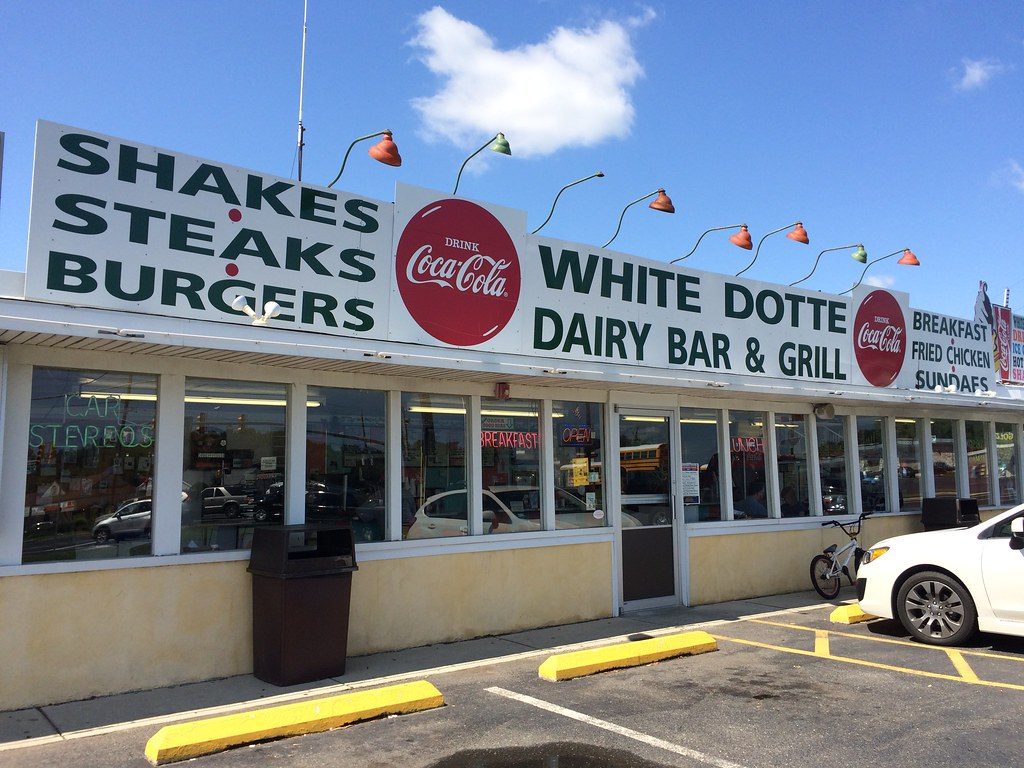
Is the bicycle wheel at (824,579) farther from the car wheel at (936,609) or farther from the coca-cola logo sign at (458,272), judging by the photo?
the coca-cola logo sign at (458,272)

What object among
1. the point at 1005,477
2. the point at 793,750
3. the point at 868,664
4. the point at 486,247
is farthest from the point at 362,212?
the point at 1005,477

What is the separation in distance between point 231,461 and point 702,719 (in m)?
4.52

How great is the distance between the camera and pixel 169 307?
6699 millimetres

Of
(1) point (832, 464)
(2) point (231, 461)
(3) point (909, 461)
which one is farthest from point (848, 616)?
(2) point (231, 461)

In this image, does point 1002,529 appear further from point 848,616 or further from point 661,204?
point 661,204

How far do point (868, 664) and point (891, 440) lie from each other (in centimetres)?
692

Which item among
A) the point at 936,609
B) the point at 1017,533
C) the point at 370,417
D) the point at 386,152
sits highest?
the point at 386,152

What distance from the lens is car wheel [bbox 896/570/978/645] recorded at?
25.6ft

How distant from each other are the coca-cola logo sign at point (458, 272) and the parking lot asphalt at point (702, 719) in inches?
136

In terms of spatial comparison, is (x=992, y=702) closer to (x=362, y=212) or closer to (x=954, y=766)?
(x=954, y=766)

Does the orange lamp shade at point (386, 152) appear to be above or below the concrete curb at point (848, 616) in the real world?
above

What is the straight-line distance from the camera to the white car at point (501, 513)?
837cm

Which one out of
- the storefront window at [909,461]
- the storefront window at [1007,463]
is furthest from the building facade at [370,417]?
the storefront window at [1007,463]

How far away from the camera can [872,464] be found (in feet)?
42.9
